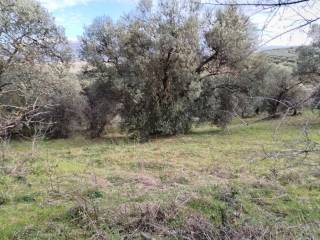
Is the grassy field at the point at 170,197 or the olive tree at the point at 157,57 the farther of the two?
the olive tree at the point at 157,57

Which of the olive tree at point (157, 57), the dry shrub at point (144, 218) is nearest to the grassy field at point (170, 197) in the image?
the dry shrub at point (144, 218)

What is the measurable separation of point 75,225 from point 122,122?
1538 centimetres

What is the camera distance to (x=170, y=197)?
6512mm

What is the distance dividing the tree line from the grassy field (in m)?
8.52

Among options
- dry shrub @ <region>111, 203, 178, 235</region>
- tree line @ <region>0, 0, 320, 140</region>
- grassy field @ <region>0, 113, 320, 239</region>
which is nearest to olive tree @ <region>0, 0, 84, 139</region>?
tree line @ <region>0, 0, 320, 140</region>

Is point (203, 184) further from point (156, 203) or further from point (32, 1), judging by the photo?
point (32, 1)

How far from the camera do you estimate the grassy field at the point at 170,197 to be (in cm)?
458

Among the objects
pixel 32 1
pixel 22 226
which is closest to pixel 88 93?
pixel 32 1

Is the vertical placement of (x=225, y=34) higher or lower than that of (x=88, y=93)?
higher

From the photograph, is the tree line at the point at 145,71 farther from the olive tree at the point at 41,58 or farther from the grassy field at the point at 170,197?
the grassy field at the point at 170,197

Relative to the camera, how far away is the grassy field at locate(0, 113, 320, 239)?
4578 millimetres

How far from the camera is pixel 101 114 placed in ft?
68.5

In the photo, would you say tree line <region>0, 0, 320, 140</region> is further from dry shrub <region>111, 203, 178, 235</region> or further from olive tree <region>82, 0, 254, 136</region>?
dry shrub <region>111, 203, 178, 235</region>

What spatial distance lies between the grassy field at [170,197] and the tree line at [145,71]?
8.52 meters
